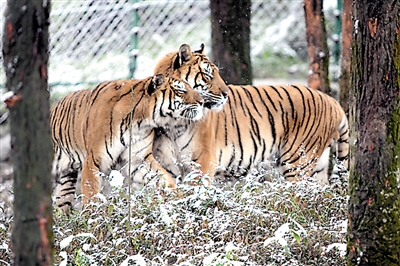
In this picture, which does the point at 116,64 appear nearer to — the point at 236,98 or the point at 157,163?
the point at 236,98

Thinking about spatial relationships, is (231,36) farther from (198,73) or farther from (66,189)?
(66,189)

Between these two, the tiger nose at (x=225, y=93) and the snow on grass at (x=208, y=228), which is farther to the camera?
the tiger nose at (x=225, y=93)

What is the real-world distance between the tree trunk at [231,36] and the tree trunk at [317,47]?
0.76 meters

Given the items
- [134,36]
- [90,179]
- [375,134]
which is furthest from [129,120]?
[134,36]

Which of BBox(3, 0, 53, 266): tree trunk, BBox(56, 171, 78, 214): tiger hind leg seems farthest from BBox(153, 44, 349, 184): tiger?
BBox(3, 0, 53, 266): tree trunk

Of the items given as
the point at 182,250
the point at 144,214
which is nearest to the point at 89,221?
the point at 144,214

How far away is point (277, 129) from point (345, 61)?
1223mm

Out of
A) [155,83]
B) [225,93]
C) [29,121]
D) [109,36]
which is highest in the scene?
[29,121]

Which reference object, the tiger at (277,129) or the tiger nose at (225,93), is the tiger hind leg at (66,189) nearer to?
the tiger at (277,129)

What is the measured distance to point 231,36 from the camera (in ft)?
21.6

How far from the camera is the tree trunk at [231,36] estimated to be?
6.53 meters

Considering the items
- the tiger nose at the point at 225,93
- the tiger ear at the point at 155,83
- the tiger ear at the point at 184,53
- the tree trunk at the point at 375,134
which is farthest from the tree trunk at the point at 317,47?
the tree trunk at the point at 375,134

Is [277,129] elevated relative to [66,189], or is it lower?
elevated

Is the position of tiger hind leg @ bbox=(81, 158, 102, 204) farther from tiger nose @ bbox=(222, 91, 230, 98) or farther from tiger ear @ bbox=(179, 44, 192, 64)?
tiger nose @ bbox=(222, 91, 230, 98)
